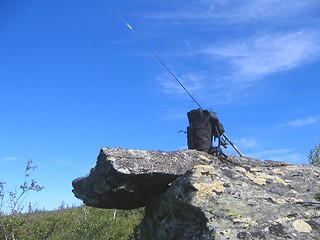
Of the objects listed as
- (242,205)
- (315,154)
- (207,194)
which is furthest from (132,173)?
(315,154)

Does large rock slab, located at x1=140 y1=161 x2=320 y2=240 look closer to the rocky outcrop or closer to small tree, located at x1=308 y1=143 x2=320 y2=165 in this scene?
the rocky outcrop

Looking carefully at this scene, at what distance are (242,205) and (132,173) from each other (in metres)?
2.11

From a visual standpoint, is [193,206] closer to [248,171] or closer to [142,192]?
[248,171]

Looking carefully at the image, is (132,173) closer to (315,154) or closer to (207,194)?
(207,194)

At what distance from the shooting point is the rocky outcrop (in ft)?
16.6

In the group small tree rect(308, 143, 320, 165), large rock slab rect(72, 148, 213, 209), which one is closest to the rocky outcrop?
large rock slab rect(72, 148, 213, 209)

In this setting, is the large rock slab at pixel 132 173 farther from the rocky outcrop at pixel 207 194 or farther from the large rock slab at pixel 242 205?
the large rock slab at pixel 242 205

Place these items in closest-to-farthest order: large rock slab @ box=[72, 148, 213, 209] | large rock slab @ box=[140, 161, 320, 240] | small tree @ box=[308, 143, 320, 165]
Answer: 1. large rock slab @ box=[140, 161, 320, 240]
2. large rock slab @ box=[72, 148, 213, 209]
3. small tree @ box=[308, 143, 320, 165]

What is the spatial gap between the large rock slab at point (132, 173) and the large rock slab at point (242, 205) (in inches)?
17.0

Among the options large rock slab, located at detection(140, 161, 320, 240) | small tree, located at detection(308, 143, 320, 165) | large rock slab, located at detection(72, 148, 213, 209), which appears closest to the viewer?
large rock slab, located at detection(140, 161, 320, 240)

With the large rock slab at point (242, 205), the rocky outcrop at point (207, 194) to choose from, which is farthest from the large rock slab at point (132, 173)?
the large rock slab at point (242, 205)

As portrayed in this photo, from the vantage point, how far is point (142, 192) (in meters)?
7.51

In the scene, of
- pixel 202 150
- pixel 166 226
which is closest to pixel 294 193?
pixel 166 226

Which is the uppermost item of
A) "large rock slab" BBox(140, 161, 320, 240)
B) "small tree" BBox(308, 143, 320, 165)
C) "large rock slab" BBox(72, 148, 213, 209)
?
"small tree" BBox(308, 143, 320, 165)
